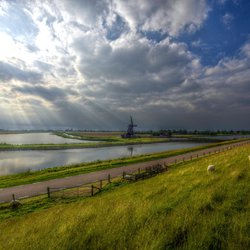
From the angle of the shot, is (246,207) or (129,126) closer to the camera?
(246,207)

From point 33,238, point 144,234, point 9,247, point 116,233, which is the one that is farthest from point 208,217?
point 9,247

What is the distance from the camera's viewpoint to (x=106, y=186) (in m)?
21.0

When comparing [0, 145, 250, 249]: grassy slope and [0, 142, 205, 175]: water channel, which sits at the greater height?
[0, 145, 250, 249]: grassy slope

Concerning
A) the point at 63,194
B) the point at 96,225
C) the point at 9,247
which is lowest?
the point at 63,194

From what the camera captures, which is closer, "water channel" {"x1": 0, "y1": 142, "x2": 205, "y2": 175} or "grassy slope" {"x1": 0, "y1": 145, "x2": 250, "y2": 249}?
"grassy slope" {"x1": 0, "y1": 145, "x2": 250, "y2": 249}

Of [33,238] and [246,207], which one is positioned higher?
[246,207]

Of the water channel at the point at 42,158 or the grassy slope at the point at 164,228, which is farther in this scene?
the water channel at the point at 42,158

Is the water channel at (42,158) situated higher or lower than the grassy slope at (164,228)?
lower

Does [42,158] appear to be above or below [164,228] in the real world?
below

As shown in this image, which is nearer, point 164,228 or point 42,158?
point 164,228

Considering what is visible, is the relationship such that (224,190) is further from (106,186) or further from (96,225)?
(106,186)

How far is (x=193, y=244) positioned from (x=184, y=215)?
5.17 feet

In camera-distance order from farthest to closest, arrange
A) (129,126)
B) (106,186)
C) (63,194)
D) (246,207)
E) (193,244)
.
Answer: (129,126) < (106,186) < (63,194) < (246,207) < (193,244)

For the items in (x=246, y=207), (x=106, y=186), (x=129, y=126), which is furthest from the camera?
(x=129, y=126)
